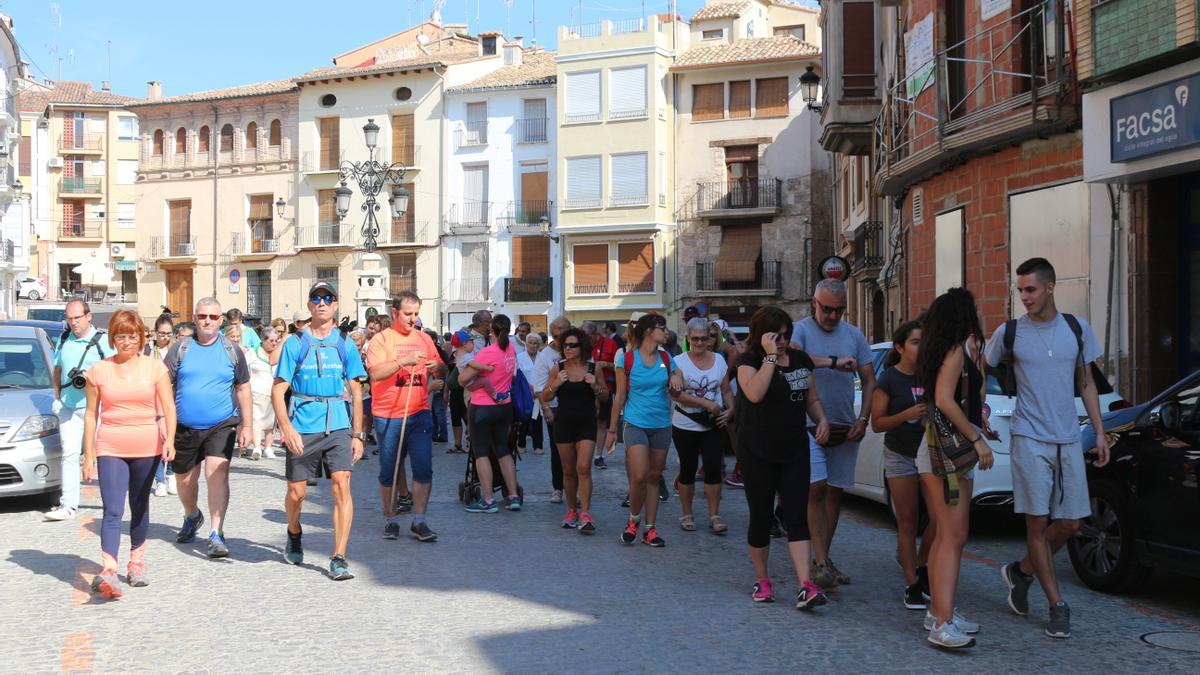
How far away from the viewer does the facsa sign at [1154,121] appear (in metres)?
12.6

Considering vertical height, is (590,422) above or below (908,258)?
below

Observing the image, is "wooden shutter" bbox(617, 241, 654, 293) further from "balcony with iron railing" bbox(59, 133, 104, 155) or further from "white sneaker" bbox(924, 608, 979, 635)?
"white sneaker" bbox(924, 608, 979, 635)

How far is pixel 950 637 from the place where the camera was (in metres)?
6.18

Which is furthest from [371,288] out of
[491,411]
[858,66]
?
[491,411]

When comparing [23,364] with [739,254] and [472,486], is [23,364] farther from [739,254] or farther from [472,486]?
[739,254]

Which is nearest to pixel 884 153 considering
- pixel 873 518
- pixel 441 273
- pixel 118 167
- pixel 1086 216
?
pixel 1086 216

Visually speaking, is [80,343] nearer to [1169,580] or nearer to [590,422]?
[590,422]

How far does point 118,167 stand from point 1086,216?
6752cm

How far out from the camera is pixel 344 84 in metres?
53.3

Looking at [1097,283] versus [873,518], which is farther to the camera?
[1097,283]

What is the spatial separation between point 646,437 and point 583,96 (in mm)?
40738

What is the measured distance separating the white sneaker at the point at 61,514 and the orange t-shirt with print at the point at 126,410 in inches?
127

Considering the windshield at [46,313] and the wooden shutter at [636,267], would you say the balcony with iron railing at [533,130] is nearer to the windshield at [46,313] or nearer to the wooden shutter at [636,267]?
the wooden shutter at [636,267]

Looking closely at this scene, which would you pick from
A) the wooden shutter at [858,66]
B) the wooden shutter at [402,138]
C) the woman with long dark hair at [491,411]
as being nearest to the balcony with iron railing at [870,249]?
the wooden shutter at [858,66]
